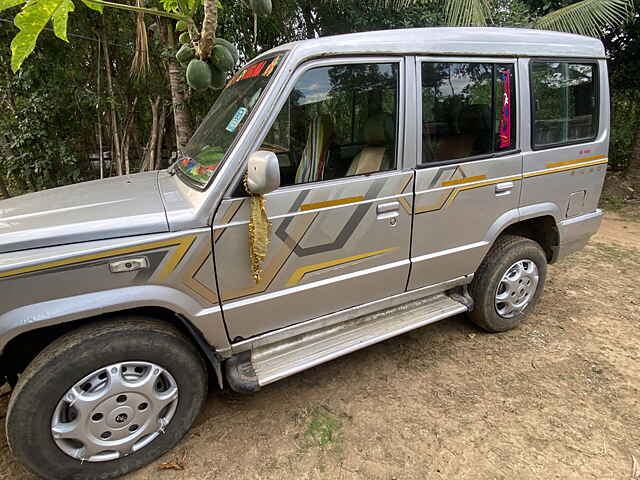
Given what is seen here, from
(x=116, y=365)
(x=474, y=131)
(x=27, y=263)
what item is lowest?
(x=116, y=365)

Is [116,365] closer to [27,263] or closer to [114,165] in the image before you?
[27,263]

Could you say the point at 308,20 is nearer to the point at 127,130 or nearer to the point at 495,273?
the point at 127,130

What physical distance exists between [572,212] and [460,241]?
48.6 inches

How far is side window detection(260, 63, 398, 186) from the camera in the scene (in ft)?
7.25

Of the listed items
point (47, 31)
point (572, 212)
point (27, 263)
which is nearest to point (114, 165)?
point (47, 31)

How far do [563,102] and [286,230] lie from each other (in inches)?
96.0

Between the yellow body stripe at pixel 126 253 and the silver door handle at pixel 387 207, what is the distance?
3.61ft

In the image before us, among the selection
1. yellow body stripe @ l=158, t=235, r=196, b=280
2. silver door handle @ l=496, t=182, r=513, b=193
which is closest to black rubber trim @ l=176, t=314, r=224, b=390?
yellow body stripe @ l=158, t=235, r=196, b=280

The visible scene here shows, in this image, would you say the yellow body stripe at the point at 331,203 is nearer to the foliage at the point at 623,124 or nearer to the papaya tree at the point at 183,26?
the papaya tree at the point at 183,26

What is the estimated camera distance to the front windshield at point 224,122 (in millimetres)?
2178

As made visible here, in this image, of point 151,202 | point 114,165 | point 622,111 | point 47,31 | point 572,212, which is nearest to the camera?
point 151,202

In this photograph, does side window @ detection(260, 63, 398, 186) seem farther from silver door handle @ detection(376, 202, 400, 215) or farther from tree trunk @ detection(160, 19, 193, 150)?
tree trunk @ detection(160, 19, 193, 150)

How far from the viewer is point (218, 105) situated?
267 cm

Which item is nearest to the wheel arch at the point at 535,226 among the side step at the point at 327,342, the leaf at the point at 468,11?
the side step at the point at 327,342
